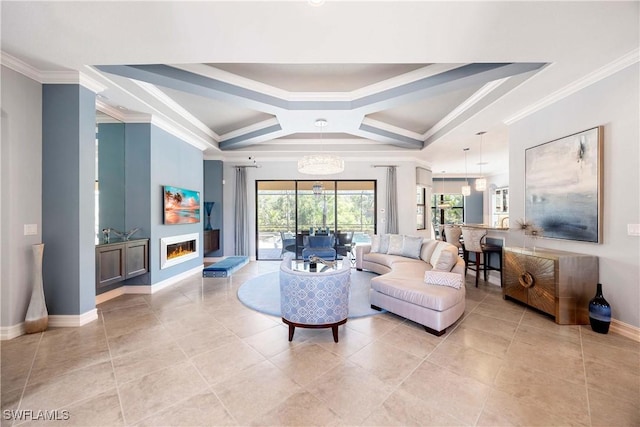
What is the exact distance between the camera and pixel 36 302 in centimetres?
278

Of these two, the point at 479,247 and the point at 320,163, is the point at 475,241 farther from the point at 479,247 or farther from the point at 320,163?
the point at 320,163

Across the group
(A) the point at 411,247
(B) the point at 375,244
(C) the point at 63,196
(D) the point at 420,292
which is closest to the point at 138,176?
(C) the point at 63,196

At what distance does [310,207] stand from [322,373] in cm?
550

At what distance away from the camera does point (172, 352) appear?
96.9 inches

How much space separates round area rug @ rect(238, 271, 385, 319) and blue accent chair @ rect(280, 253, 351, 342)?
2.40ft

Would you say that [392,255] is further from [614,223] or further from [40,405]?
[40,405]

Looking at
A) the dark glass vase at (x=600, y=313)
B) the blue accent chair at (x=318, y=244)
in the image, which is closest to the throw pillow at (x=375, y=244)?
the blue accent chair at (x=318, y=244)

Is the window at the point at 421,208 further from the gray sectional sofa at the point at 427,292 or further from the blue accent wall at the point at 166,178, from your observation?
the blue accent wall at the point at 166,178

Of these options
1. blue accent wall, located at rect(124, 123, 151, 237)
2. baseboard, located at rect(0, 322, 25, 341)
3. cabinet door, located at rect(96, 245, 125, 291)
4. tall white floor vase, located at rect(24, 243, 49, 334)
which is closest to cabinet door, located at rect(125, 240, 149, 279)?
cabinet door, located at rect(96, 245, 125, 291)

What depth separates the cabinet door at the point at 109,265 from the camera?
344cm

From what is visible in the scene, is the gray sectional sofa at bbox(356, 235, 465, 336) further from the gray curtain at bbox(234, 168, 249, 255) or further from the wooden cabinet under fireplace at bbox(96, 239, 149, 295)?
the gray curtain at bbox(234, 168, 249, 255)

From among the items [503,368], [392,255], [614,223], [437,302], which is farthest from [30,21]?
[614,223]

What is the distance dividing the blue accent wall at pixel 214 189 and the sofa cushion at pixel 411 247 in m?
5.00

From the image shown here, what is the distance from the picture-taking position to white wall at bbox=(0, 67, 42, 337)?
263cm
